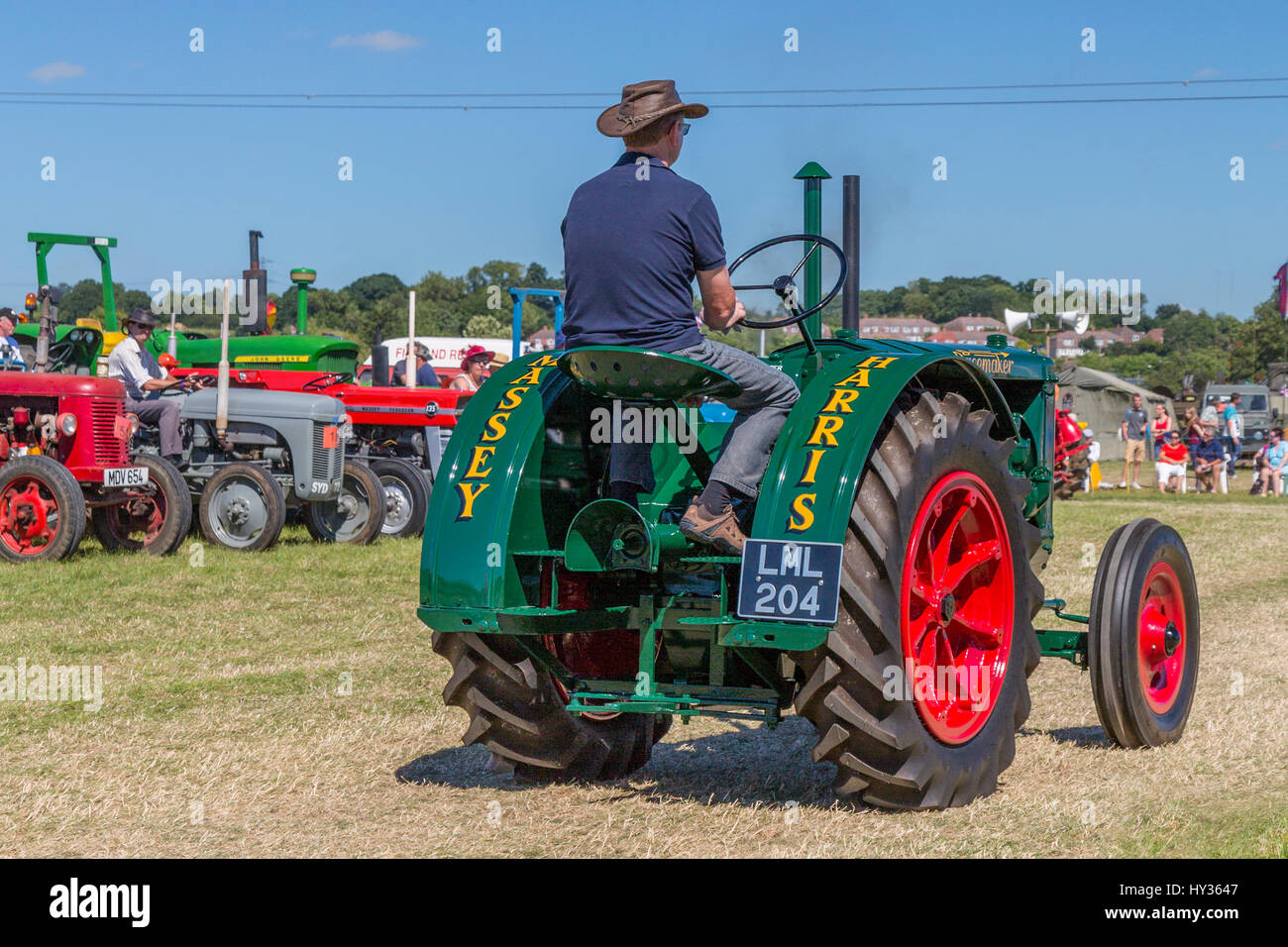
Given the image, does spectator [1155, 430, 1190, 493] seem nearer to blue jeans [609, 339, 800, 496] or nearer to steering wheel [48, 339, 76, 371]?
steering wheel [48, 339, 76, 371]

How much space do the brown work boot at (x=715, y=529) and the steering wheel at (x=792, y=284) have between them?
0.75m

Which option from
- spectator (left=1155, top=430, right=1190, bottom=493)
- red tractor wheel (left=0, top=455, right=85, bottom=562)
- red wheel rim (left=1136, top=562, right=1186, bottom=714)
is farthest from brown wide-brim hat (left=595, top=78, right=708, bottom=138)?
spectator (left=1155, top=430, right=1190, bottom=493)

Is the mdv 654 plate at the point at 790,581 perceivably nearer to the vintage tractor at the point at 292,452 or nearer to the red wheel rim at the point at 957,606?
the red wheel rim at the point at 957,606

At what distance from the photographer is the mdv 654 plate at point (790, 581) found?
402 centimetres

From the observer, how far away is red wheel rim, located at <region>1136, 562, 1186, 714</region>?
18.1ft

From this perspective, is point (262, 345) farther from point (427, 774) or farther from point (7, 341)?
point (427, 774)

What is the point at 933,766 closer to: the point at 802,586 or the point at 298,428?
the point at 802,586

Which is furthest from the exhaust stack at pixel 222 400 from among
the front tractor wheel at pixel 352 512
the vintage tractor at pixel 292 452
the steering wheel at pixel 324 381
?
the steering wheel at pixel 324 381

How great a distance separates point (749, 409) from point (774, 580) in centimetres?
58

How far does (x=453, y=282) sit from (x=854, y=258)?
78.5 metres

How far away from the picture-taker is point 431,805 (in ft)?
15.1

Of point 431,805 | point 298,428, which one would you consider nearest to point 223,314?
point 298,428

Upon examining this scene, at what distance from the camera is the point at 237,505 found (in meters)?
12.6

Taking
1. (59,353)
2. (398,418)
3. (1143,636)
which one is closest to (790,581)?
(1143,636)
